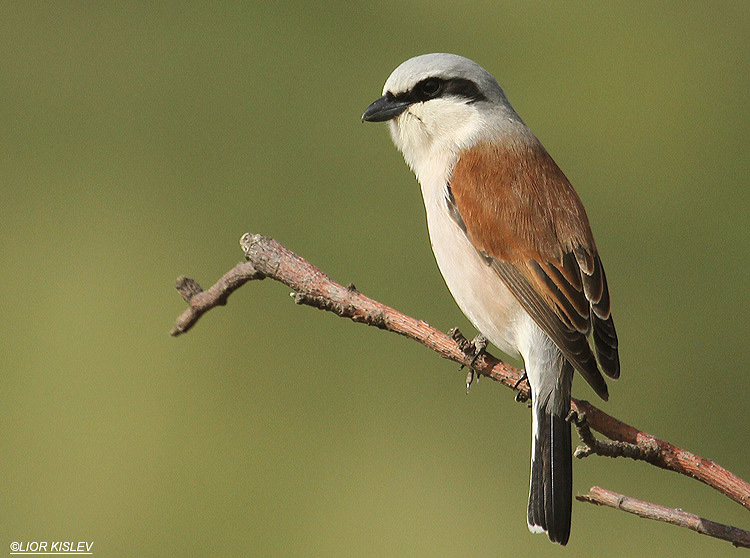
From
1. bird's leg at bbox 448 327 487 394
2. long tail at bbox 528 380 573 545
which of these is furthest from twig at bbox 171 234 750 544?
long tail at bbox 528 380 573 545

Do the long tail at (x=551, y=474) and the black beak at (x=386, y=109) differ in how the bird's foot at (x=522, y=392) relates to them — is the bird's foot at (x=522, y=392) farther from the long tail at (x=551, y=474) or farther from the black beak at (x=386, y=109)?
the black beak at (x=386, y=109)

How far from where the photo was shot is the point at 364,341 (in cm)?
411

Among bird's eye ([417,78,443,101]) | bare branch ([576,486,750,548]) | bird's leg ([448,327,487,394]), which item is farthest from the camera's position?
bird's eye ([417,78,443,101])

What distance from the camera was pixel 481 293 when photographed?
7.38 feet

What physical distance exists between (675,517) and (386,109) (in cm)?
136

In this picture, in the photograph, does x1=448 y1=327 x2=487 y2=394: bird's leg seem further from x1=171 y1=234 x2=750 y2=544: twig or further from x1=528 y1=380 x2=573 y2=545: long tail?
x1=528 y1=380 x2=573 y2=545: long tail

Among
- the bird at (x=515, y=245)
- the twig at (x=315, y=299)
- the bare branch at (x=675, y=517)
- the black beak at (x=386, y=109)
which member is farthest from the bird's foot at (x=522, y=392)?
the black beak at (x=386, y=109)

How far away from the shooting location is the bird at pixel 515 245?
2109mm

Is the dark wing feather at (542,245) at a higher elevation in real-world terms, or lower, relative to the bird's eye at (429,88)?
lower

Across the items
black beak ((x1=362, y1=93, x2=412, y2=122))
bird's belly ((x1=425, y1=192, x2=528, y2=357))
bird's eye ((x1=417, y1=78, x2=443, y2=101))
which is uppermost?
bird's eye ((x1=417, y1=78, x2=443, y2=101))

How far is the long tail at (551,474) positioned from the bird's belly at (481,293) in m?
0.20

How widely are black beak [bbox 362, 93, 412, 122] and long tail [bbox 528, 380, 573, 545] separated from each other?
0.87 metres

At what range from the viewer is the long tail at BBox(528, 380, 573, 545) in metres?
2.08

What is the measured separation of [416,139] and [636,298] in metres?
2.15
